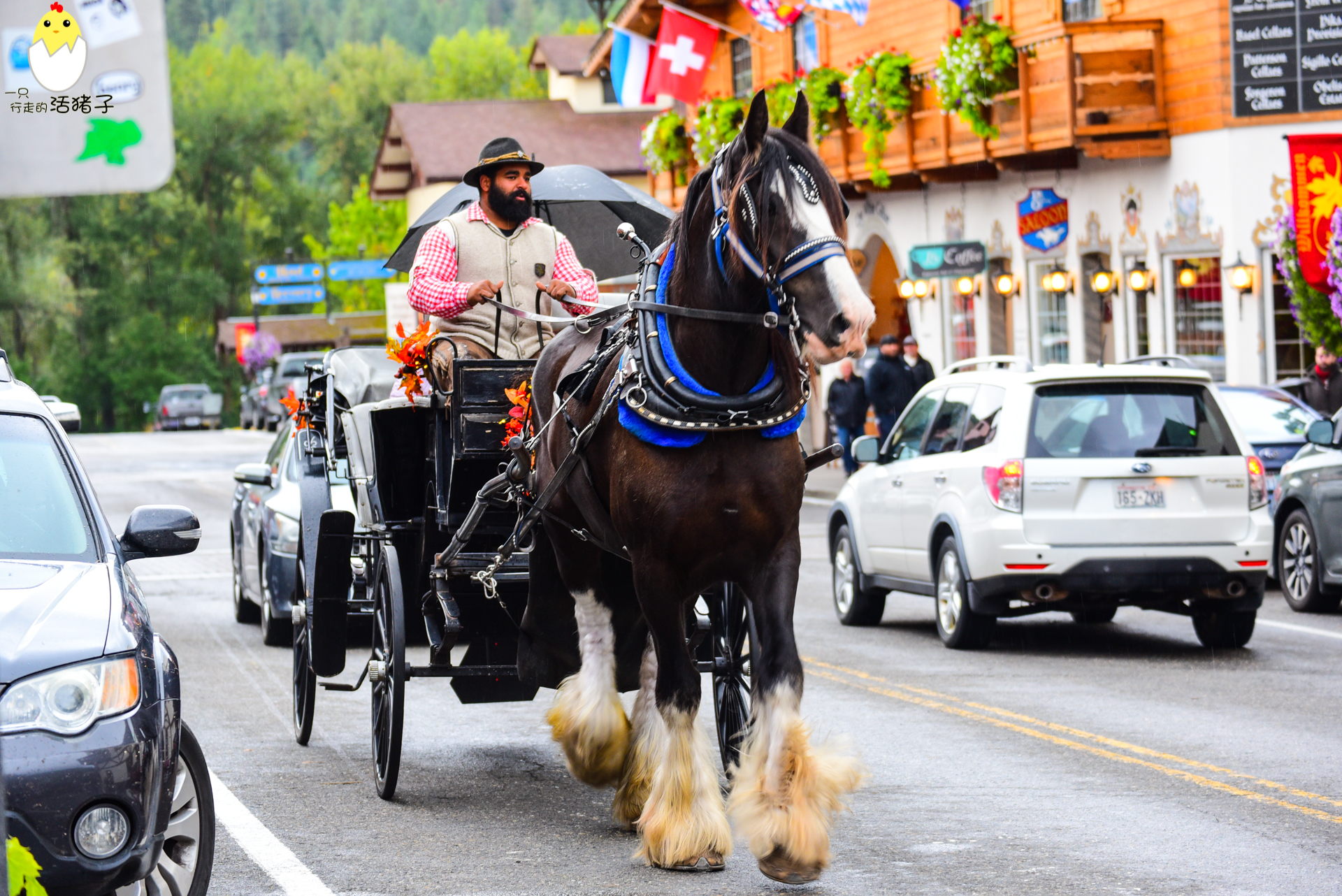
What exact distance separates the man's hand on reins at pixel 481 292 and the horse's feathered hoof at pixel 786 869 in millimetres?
2892

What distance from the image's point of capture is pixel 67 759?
490cm

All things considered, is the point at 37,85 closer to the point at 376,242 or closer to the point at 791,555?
the point at 791,555

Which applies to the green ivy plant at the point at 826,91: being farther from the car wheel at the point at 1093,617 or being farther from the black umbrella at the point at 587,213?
the black umbrella at the point at 587,213

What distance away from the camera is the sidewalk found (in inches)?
1115

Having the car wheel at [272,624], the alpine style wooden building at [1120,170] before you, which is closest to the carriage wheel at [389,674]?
the car wheel at [272,624]

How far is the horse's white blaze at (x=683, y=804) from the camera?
21.1ft

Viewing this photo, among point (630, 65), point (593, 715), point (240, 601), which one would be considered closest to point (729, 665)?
point (593, 715)

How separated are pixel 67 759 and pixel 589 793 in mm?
3419

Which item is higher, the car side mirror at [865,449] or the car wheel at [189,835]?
the car side mirror at [865,449]

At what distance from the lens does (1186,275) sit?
24.8 meters

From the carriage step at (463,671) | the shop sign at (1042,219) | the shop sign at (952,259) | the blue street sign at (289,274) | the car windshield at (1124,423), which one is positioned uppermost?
the blue street sign at (289,274)

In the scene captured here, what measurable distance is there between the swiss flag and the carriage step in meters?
28.3

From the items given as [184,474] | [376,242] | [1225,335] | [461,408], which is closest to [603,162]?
[376,242]

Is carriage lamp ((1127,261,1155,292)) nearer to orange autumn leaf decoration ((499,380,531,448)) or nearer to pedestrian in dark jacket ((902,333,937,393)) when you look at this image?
pedestrian in dark jacket ((902,333,937,393))
